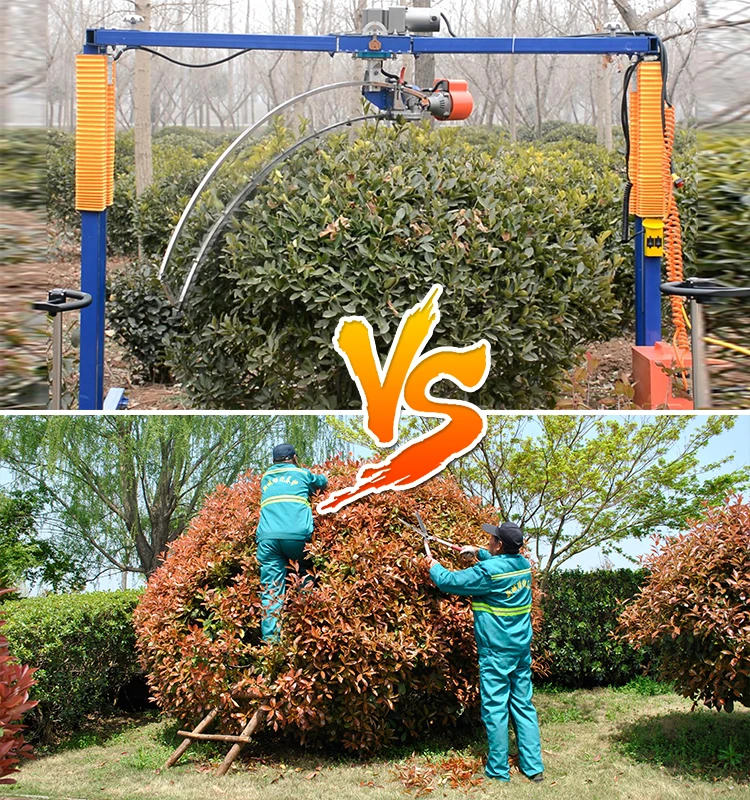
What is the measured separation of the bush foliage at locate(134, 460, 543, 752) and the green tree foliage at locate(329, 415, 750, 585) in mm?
473

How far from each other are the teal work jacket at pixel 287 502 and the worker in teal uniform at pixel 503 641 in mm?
610

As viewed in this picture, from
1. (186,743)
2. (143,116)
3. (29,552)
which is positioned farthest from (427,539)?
(143,116)

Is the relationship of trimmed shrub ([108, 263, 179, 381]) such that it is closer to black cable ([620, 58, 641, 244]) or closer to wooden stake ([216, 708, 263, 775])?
wooden stake ([216, 708, 263, 775])

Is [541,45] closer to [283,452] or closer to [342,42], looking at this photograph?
[342,42]

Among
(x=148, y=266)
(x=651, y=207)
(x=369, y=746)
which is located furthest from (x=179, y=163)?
(x=369, y=746)

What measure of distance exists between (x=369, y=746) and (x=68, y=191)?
7.99m

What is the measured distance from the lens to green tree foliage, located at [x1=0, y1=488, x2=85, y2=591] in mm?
5340

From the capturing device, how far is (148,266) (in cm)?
662

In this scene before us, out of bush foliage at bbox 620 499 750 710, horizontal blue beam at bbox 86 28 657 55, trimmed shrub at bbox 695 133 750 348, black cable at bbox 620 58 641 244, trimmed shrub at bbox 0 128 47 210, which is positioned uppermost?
horizontal blue beam at bbox 86 28 657 55

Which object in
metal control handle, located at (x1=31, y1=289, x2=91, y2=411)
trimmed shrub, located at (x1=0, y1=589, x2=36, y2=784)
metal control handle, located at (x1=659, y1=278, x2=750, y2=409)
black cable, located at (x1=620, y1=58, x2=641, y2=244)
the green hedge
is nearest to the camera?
metal control handle, located at (x1=659, y1=278, x2=750, y2=409)

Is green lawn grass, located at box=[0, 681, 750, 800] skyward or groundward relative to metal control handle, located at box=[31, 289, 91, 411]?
groundward

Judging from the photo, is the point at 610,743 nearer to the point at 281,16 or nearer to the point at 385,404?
the point at 385,404

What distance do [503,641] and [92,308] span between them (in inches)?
94.6

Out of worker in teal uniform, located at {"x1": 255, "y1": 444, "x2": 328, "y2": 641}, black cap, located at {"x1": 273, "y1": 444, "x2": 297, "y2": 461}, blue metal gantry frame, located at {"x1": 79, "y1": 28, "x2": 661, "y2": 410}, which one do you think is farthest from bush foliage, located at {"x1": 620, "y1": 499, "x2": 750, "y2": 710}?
black cap, located at {"x1": 273, "y1": 444, "x2": 297, "y2": 461}
